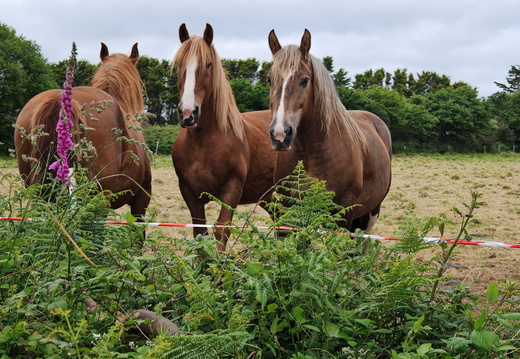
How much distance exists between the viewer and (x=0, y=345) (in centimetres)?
131

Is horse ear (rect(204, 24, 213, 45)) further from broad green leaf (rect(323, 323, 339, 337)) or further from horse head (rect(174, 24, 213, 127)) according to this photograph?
broad green leaf (rect(323, 323, 339, 337))

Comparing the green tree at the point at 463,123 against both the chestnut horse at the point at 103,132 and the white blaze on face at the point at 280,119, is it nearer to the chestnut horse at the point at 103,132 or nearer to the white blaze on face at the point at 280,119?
the chestnut horse at the point at 103,132

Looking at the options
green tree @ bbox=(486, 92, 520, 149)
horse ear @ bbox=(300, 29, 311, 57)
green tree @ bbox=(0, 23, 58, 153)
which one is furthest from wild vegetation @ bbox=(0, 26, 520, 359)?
green tree @ bbox=(486, 92, 520, 149)

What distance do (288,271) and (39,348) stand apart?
71 cm

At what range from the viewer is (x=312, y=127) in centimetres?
429

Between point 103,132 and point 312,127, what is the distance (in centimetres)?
180

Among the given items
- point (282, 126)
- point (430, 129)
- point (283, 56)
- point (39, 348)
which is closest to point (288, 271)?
point (39, 348)

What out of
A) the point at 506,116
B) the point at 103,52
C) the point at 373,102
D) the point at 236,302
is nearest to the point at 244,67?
the point at 373,102

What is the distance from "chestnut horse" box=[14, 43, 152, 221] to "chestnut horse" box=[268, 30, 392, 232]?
1.15 metres

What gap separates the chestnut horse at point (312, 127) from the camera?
3938mm

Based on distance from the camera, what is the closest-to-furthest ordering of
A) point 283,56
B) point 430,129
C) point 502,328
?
point 502,328 → point 283,56 → point 430,129

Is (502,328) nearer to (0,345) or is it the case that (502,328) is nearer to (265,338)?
(265,338)

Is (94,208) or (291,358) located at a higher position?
(94,208)

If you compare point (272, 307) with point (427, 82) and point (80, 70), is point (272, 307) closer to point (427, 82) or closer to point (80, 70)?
point (80, 70)
